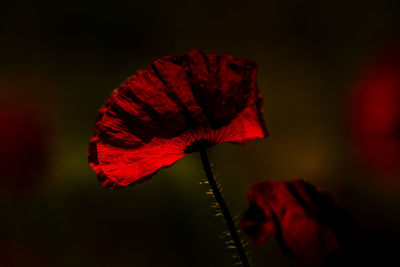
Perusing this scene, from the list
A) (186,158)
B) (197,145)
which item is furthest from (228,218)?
(186,158)

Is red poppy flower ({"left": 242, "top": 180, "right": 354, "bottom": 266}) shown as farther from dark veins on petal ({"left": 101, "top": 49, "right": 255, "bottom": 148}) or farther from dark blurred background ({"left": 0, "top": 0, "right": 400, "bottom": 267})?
dark blurred background ({"left": 0, "top": 0, "right": 400, "bottom": 267})

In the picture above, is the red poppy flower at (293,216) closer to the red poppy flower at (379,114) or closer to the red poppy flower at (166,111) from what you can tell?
the red poppy flower at (166,111)

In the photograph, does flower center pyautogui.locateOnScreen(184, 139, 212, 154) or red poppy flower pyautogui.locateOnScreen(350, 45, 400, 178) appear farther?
red poppy flower pyautogui.locateOnScreen(350, 45, 400, 178)

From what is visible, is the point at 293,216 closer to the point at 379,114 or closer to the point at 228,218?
the point at 228,218

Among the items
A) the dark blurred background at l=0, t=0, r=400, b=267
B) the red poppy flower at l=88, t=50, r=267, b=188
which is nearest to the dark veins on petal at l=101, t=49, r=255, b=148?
the red poppy flower at l=88, t=50, r=267, b=188

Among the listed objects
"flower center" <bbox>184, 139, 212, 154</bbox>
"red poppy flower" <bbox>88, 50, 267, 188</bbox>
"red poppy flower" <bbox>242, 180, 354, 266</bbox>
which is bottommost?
"red poppy flower" <bbox>242, 180, 354, 266</bbox>
